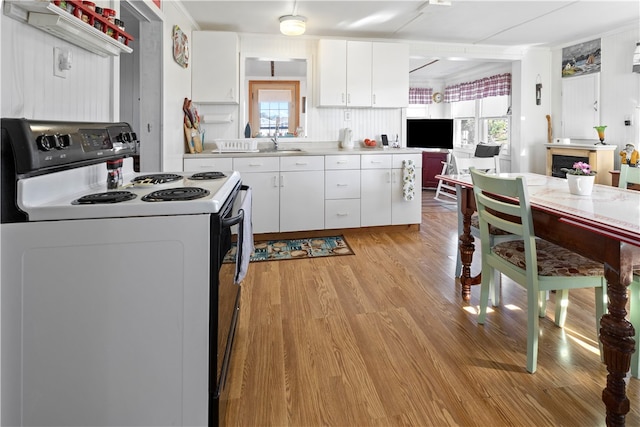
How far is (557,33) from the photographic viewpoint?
15.6ft

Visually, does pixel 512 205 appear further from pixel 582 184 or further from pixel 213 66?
pixel 213 66

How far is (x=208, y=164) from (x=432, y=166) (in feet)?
16.5

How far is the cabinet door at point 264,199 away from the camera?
13.3 ft

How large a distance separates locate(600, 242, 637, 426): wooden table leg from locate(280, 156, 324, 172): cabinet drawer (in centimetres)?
301

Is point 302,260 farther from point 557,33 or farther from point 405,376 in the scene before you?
point 557,33

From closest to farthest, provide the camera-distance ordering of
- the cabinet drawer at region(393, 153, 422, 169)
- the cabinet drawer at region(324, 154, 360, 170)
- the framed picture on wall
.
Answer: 1. the cabinet drawer at region(324, 154, 360, 170)
2. the cabinet drawer at region(393, 153, 422, 169)
3. the framed picture on wall

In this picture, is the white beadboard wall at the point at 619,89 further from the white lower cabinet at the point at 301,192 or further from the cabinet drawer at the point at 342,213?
the white lower cabinet at the point at 301,192

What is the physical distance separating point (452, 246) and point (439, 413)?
261 cm

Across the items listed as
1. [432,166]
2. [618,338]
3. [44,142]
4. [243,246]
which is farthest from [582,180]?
[432,166]

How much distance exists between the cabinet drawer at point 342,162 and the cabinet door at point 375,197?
0.43ft

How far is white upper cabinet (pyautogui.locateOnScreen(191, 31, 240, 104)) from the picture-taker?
4102mm

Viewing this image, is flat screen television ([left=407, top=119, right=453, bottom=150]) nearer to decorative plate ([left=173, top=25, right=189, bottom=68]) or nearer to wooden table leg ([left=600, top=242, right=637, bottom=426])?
decorative plate ([left=173, top=25, right=189, bottom=68])

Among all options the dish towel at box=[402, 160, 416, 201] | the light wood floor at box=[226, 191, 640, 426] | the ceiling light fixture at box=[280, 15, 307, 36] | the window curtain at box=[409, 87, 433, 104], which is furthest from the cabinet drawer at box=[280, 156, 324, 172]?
the window curtain at box=[409, 87, 433, 104]

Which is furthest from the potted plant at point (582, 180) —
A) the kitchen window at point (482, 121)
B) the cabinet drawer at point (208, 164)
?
the kitchen window at point (482, 121)
